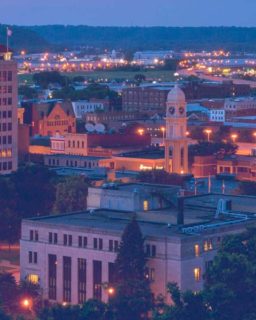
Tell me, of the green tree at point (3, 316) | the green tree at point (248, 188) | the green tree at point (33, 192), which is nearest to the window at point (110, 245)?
the green tree at point (3, 316)

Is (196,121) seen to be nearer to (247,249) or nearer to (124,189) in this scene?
(124,189)

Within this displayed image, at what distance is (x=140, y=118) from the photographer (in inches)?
3967

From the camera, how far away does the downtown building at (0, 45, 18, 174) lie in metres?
68.5

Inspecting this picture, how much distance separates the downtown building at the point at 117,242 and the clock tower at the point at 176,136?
19.3m

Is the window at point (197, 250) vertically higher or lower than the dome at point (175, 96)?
lower

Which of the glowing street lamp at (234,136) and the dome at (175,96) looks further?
the glowing street lamp at (234,136)

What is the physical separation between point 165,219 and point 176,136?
22.8 m

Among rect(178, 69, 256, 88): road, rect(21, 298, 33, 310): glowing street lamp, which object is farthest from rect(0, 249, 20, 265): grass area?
rect(178, 69, 256, 88): road

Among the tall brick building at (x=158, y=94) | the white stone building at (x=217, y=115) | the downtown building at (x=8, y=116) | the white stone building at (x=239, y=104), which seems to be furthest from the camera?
the tall brick building at (x=158, y=94)

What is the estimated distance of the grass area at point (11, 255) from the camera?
5156cm

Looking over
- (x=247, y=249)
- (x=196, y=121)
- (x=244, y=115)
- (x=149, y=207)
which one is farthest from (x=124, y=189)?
(x=244, y=115)

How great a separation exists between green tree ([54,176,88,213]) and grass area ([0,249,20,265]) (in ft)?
7.91

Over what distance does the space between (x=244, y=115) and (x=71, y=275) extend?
61.1 metres

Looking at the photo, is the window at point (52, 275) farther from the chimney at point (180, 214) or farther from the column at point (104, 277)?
the chimney at point (180, 214)
